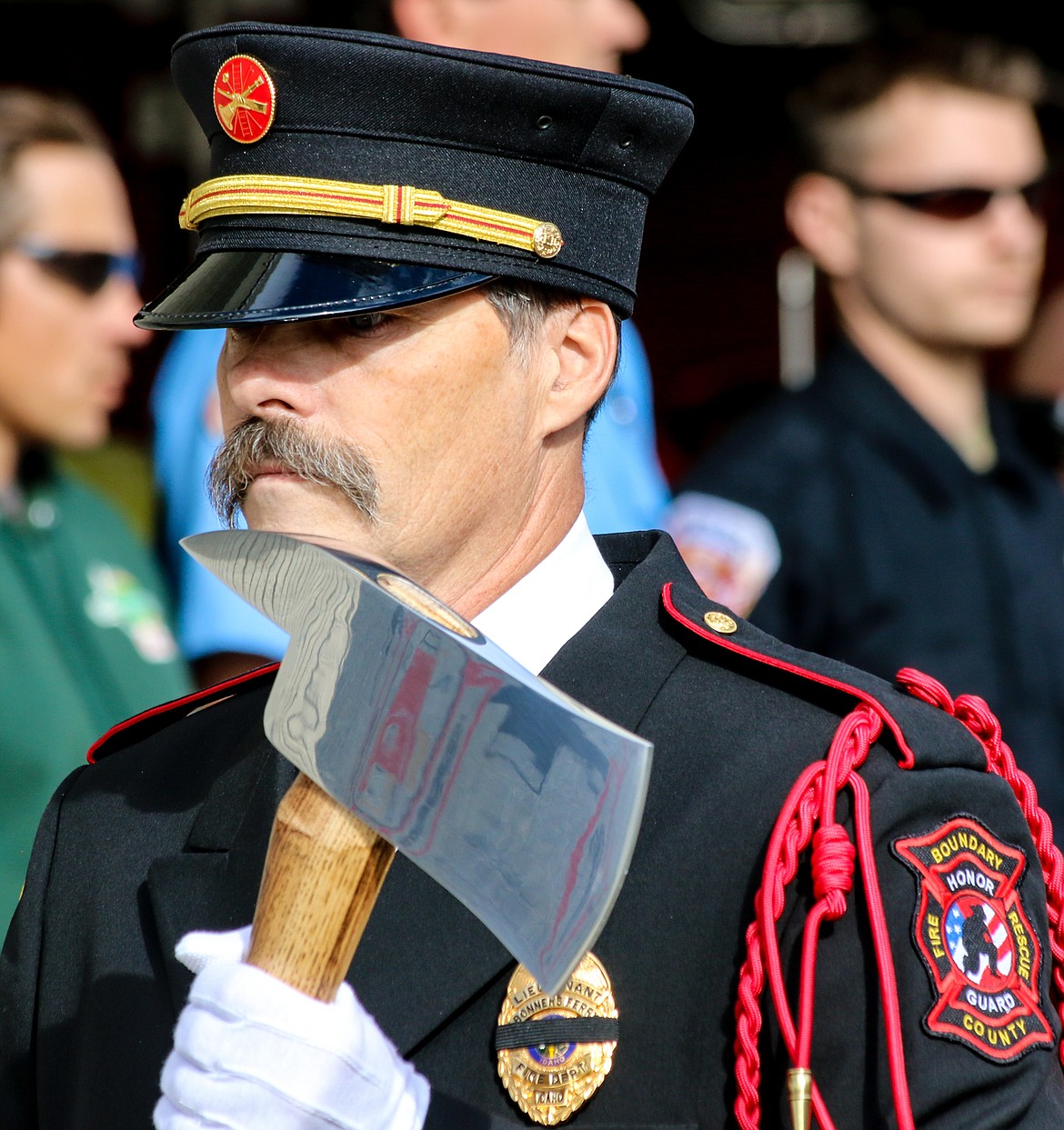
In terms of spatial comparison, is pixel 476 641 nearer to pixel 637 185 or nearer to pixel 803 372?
pixel 637 185

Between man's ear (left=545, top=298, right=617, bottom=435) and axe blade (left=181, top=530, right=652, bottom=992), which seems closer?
axe blade (left=181, top=530, right=652, bottom=992)

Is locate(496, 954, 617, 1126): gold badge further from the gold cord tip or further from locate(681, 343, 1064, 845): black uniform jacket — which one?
locate(681, 343, 1064, 845): black uniform jacket

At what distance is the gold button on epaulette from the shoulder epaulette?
1.74ft

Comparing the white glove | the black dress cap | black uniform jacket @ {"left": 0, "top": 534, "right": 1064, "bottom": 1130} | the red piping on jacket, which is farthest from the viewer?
the black dress cap

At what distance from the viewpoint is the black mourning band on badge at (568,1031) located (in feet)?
5.11

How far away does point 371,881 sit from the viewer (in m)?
1.35

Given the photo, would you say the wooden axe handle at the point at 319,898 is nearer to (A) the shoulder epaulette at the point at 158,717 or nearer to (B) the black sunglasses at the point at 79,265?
(A) the shoulder epaulette at the point at 158,717

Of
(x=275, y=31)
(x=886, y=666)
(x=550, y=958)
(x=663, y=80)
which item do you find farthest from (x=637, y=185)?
(x=663, y=80)

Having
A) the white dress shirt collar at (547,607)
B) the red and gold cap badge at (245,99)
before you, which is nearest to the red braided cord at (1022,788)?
the white dress shirt collar at (547,607)

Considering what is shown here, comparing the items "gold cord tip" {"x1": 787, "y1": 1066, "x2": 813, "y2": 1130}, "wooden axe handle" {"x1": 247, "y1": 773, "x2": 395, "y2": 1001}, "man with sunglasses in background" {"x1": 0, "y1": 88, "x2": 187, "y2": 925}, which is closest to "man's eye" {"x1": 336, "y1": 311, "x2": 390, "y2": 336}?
"wooden axe handle" {"x1": 247, "y1": 773, "x2": 395, "y2": 1001}

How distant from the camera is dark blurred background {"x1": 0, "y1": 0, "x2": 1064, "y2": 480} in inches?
201

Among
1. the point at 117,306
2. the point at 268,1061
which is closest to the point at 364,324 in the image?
the point at 268,1061

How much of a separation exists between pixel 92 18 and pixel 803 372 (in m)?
2.33

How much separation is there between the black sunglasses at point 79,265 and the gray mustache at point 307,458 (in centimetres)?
180
